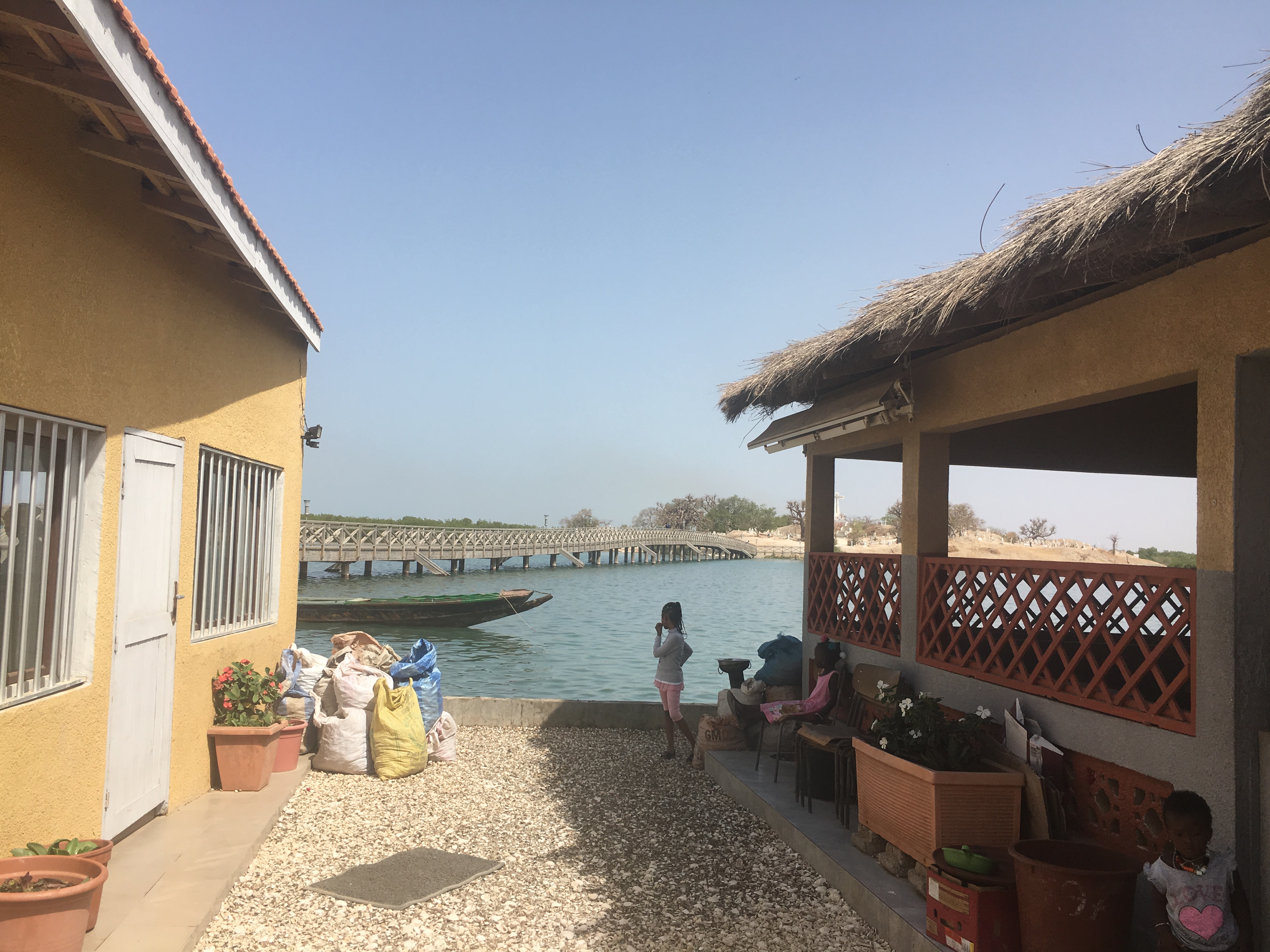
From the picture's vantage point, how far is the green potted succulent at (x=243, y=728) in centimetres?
629

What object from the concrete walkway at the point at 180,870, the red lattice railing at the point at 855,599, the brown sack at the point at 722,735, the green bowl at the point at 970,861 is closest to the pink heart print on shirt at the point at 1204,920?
the green bowl at the point at 970,861

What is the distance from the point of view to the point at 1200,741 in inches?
147

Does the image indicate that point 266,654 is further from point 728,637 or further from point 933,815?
point 728,637

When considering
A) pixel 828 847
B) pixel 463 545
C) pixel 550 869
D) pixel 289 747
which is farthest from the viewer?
pixel 463 545

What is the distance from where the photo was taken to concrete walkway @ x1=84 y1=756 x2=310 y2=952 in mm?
3861

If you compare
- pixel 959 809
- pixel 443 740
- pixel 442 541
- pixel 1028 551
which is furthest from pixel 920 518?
pixel 442 541

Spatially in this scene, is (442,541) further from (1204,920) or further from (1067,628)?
(1204,920)

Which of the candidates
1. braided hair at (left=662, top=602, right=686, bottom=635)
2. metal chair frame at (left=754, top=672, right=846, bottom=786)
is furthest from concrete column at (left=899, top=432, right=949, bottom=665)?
braided hair at (left=662, top=602, right=686, bottom=635)

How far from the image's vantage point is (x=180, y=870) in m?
4.65

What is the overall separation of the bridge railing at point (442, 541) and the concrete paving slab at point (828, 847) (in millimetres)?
17173

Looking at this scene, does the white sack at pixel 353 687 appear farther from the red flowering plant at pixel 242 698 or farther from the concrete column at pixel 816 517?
the concrete column at pixel 816 517

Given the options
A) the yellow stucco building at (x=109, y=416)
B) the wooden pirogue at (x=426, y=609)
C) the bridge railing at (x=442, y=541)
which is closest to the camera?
the yellow stucco building at (x=109, y=416)

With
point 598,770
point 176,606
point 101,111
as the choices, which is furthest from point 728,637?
point 101,111

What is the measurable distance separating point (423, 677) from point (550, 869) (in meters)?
3.06
